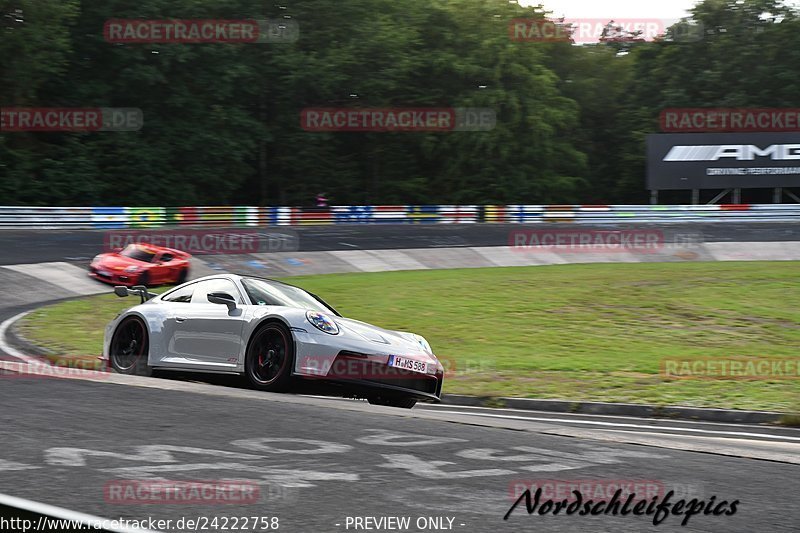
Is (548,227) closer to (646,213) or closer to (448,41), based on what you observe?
(646,213)

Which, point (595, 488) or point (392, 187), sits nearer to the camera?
point (595, 488)

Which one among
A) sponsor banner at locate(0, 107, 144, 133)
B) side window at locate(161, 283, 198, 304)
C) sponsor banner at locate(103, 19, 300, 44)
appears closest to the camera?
side window at locate(161, 283, 198, 304)

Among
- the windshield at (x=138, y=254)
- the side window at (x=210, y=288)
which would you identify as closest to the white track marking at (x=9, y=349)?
→ the side window at (x=210, y=288)

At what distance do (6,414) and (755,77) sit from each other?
59002mm

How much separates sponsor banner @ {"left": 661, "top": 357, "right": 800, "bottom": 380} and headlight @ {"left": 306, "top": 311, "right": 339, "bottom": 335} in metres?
5.18

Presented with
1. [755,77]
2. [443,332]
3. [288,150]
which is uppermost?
[755,77]

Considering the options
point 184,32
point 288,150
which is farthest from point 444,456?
point 288,150

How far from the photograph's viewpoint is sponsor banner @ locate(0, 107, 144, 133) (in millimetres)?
44513

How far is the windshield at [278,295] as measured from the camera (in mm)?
9867

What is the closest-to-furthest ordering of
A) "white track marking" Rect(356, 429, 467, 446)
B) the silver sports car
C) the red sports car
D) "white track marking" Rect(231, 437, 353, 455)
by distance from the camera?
"white track marking" Rect(231, 437, 353, 455), "white track marking" Rect(356, 429, 467, 446), the silver sports car, the red sports car

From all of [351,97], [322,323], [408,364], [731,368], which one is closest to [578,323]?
[731,368]

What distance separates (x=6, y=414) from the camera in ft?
22.2

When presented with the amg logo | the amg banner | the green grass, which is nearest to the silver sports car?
the green grass

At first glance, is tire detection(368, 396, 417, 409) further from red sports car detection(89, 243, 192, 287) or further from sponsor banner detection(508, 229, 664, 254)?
sponsor banner detection(508, 229, 664, 254)
